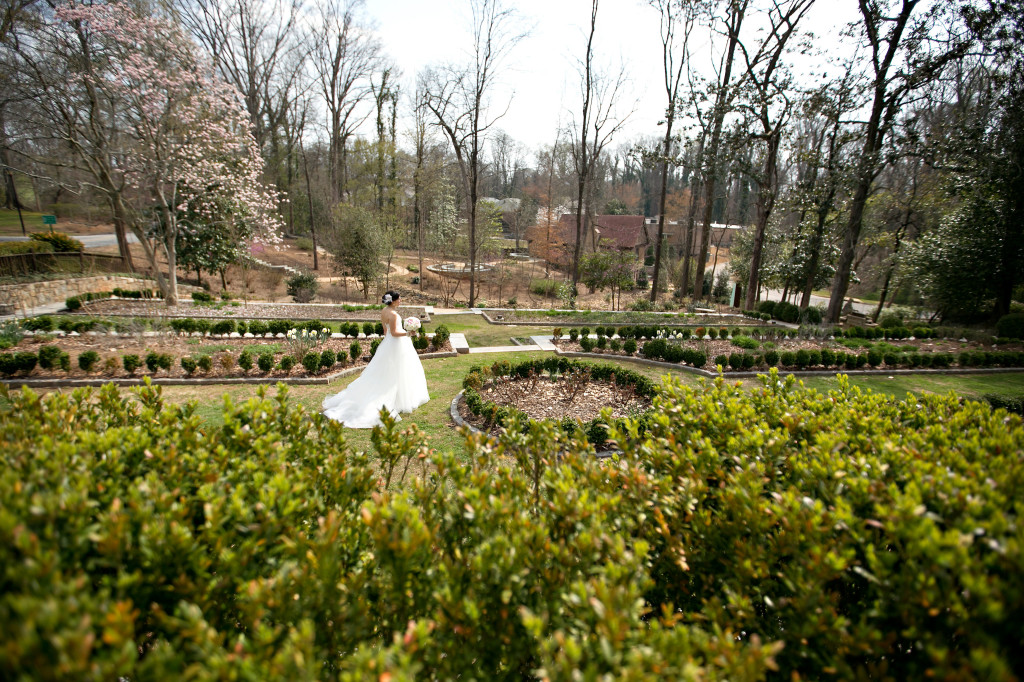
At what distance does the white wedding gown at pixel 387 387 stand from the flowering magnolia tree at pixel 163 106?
1139 cm

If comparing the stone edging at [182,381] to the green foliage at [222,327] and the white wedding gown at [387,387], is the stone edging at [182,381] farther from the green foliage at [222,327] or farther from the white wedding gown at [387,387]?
the green foliage at [222,327]

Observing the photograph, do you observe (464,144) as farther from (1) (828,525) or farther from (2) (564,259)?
(1) (828,525)

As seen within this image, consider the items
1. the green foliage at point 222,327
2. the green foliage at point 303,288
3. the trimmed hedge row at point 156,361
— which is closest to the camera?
the trimmed hedge row at point 156,361

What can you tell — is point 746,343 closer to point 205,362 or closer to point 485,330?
point 485,330

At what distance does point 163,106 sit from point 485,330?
488 inches

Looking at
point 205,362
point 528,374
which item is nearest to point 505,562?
point 528,374

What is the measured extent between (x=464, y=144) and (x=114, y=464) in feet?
69.5

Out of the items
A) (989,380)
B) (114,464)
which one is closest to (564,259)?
(989,380)

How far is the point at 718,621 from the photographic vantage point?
206 cm

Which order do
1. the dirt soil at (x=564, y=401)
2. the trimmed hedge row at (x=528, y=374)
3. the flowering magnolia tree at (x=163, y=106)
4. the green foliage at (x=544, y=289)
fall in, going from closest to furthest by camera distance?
the trimmed hedge row at (x=528, y=374), the dirt soil at (x=564, y=401), the flowering magnolia tree at (x=163, y=106), the green foliage at (x=544, y=289)

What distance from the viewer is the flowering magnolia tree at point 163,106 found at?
45.0ft

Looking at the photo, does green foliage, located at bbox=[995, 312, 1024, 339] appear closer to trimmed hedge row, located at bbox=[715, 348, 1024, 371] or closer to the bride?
trimmed hedge row, located at bbox=[715, 348, 1024, 371]

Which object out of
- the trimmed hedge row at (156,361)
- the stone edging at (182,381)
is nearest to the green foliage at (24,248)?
the trimmed hedge row at (156,361)

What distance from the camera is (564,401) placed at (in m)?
7.99
